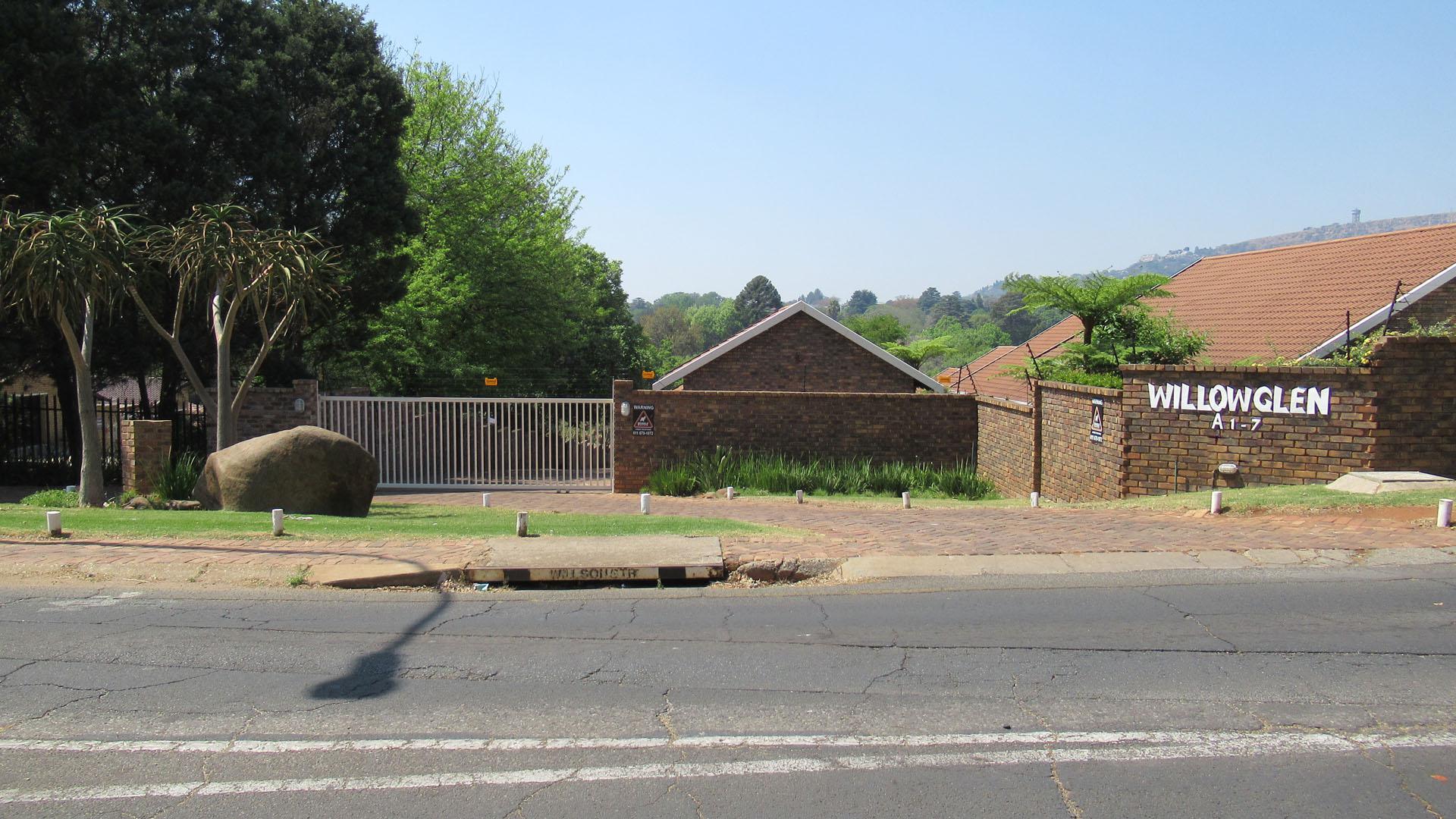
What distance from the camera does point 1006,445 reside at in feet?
61.1

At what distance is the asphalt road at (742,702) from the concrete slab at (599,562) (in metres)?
0.67

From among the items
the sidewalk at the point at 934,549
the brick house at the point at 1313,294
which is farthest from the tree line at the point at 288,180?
the brick house at the point at 1313,294

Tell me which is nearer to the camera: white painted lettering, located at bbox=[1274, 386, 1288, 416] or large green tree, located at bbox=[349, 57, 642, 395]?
white painted lettering, located at bbox=[1274, 386, 1288, 416]

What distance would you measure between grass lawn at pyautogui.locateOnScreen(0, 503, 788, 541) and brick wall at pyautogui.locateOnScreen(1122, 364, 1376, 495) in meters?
5.73

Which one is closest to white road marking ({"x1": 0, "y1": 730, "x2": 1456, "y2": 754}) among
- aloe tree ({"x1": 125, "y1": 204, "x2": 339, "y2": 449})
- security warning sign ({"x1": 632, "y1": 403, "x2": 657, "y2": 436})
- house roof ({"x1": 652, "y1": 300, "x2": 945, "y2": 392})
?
aloe tree ({"x1": 125, "y1": 204, "x2": 339, "y2": 449})

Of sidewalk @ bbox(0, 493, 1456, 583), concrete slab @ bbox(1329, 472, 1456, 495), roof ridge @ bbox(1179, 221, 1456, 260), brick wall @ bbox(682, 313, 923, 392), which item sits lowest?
sidewalk @ bbox(0, 493, 1456, 583)

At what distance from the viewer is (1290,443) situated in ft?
43.1

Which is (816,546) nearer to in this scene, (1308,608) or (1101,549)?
(1101,549)

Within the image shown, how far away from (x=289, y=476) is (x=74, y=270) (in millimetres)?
3881

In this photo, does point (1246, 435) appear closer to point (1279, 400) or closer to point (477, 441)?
point (1279, 400)

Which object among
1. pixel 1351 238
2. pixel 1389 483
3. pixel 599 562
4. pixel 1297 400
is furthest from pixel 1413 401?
pixel 1351 238

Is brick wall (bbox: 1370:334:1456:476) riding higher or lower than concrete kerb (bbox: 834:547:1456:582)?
higher

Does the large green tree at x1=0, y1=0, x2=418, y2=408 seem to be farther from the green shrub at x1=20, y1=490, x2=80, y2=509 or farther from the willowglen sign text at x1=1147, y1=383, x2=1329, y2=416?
the willowglen sign text at x1=1147, y1=383, x2=1329, y2=416

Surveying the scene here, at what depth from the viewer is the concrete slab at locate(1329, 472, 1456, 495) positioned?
1190 centimetres
